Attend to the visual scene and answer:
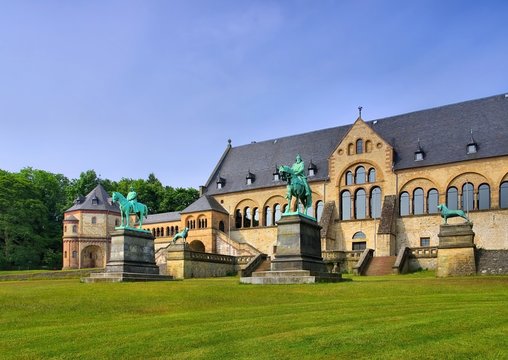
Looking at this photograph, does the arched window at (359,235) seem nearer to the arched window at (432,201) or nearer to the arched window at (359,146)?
the arched window at (432,201)

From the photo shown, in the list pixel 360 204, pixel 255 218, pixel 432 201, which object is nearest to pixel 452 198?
pixel 432 201

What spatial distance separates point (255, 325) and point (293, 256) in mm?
16398

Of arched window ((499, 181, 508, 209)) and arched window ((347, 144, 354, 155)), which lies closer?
arched window ((499, 181, 508, 209))

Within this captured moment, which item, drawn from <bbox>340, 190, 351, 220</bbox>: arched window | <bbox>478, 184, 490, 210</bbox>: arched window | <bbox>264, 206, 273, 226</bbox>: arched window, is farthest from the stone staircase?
<bbox>264, 206, 273, 226</bbox>: arched window

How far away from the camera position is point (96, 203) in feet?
290

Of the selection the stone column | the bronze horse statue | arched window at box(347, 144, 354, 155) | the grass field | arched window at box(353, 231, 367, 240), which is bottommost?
the grass field

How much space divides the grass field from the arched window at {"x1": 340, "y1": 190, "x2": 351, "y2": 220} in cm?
3962

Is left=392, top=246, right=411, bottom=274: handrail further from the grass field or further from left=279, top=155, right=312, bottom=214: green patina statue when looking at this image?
the grass field

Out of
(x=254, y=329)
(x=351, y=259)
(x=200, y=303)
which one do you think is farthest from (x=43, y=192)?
(x=254, y=329)

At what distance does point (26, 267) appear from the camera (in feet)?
274

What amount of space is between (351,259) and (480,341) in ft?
133

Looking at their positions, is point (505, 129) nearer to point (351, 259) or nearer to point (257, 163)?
point (351, 259)

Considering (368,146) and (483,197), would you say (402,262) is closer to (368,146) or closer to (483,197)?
(483,197)

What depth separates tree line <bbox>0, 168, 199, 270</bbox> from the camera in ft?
270
